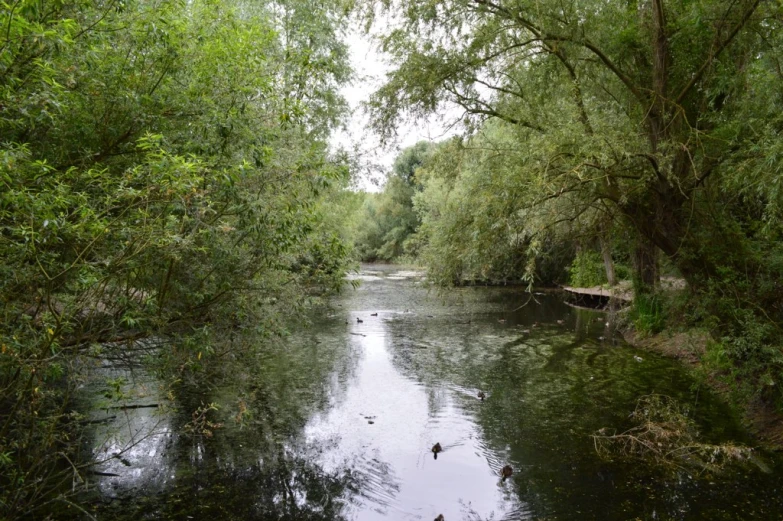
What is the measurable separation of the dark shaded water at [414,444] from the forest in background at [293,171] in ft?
3.93

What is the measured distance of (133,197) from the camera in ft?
13.7

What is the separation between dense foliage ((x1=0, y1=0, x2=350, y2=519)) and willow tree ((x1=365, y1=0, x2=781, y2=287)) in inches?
116

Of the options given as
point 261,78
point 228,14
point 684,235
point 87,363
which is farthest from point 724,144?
point 87,363

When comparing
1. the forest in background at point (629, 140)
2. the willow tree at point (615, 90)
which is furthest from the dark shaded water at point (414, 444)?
the willow tree at point (615, 90)

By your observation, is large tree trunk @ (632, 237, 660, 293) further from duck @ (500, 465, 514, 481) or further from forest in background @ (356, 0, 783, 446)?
duck @ (500, 465, 514, 481)

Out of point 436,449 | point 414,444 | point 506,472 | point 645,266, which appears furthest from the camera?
point 645,266

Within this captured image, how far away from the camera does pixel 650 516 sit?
611 centimetres

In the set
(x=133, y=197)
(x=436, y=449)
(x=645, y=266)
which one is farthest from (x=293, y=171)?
(x=645, y=266)

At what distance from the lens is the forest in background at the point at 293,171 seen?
13.9 ft

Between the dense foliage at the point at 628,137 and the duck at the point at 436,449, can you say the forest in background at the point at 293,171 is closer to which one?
the dense foliage at the point at 628,137

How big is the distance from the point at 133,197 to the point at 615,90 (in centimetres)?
928

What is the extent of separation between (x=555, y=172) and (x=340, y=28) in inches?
512

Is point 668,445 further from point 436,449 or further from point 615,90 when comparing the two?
point 615,90

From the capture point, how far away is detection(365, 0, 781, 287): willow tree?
7.64 m
